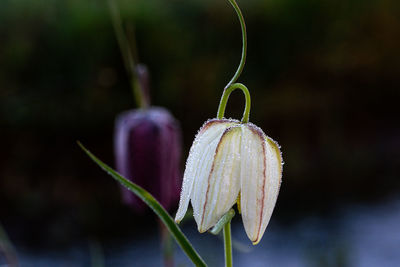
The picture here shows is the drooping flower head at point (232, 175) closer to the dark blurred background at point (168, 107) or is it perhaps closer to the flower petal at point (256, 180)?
the flower petal at point (256, 180)

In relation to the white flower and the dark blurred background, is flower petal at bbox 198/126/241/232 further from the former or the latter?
the dark blurred background

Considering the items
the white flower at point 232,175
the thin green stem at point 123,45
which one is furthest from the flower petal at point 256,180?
the thin green stem at point 123,45

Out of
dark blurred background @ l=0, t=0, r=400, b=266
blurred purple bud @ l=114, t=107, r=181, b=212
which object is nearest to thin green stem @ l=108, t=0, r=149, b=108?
blurred purple bud @ l=114, t=107, r=181, b=212

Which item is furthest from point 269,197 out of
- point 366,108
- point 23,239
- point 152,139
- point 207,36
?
point 366,108

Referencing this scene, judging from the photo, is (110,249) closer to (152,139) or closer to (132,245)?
(132,245)

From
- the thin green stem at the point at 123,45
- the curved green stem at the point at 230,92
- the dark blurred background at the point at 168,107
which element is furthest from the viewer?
the dark blurred background at the point at 168,107

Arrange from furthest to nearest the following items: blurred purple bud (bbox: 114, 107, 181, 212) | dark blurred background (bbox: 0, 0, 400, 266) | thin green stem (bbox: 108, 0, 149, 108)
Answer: dark blurred background (bbox: 0, 0, 400, 266)
blurred purple bud (bbox: 114, 107, 181, 212)
thin green stem (bbox: 108, 0, 149, 108)

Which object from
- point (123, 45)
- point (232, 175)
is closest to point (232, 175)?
point (232, 175)
